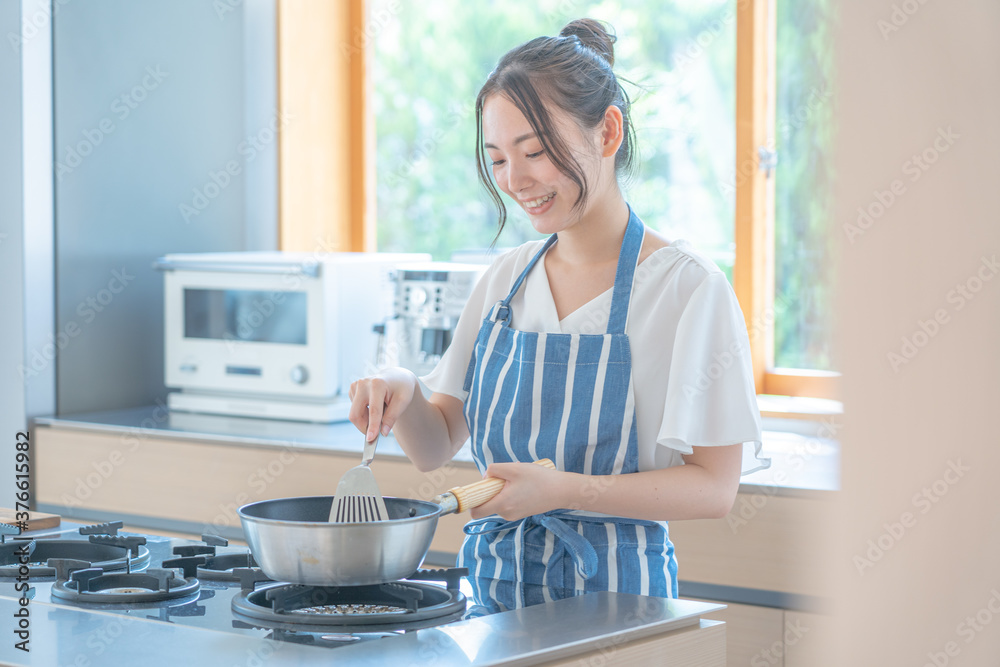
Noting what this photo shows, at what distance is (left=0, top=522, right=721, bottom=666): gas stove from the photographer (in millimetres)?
800

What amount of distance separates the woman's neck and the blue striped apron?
2 centimetres

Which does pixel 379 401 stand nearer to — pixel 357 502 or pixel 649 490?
pixel 357 502

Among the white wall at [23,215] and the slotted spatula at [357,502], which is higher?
the white wall at [23,215]

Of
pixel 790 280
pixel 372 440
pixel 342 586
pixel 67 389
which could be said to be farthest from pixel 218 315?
pixel 342 586

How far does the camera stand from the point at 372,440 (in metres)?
1.16

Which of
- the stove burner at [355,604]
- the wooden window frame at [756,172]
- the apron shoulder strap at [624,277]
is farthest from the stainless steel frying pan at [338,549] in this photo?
the wooden window frame at [756,172]

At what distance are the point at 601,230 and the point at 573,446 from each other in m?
0.25

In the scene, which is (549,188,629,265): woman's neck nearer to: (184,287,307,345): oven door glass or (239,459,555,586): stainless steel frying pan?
(239,459,555,586): stainless steel frying pan

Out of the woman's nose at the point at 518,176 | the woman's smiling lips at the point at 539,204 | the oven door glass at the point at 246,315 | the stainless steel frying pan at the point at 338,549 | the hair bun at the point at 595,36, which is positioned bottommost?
the stainless steel frying pan at the point at 338,549

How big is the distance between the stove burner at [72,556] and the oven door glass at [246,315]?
129 cm

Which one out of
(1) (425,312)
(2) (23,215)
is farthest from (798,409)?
(2) (23,215)

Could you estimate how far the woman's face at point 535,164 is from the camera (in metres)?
1.21

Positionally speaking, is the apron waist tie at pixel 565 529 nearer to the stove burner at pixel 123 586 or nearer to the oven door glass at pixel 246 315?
the stove burner at pixel 123 586

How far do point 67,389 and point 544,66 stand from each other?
1.70 meters
